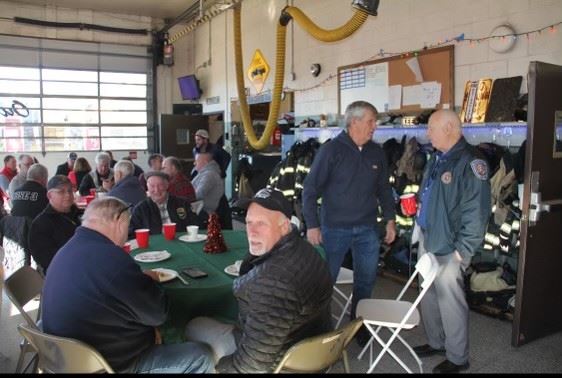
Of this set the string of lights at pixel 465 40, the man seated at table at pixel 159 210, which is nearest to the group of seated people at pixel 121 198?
the man seated at table at pixel 159 210

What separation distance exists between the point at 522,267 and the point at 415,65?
8.86ft

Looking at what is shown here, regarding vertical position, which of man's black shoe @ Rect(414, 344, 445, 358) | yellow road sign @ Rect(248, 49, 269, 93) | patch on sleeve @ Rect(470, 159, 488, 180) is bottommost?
man's black shoe @ Rect(414, 344, 445, 358)

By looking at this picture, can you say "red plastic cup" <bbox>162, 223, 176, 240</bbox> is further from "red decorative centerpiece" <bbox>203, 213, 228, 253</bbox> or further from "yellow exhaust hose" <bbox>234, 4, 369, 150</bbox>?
"yellow exhaust hose" <bbox>234, 4, 369, 150</bbox>

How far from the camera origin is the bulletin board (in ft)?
16.1

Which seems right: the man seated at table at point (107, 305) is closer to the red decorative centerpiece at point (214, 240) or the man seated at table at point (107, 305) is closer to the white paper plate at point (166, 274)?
the white paper plate at point (166, 274)

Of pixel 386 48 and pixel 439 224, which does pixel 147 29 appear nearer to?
pixel 386 48

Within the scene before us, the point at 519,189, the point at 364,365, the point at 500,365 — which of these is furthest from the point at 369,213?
the point at 519,189

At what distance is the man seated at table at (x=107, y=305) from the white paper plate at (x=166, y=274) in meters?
0.29

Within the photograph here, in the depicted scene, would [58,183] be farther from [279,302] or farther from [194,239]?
[279,302]

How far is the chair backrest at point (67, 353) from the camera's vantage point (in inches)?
72.2

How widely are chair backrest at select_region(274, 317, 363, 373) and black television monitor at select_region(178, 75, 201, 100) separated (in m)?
9.05

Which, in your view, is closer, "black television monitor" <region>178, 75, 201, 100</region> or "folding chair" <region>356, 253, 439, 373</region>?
"folding chair" <region>356, 253, 439, 373</region>

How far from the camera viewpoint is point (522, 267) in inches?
127

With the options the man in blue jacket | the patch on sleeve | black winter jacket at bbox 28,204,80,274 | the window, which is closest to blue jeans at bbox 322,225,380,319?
the man in blue jacket
